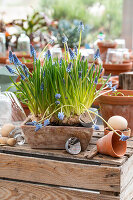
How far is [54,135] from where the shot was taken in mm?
1349

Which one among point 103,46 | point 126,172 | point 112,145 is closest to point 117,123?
point 112,145

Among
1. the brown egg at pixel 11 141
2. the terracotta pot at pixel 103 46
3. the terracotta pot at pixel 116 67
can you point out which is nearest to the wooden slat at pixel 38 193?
the brown egg at pixel 11 141

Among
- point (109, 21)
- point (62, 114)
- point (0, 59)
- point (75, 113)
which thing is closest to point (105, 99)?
point (75, 113)

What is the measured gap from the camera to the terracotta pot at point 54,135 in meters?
1.33

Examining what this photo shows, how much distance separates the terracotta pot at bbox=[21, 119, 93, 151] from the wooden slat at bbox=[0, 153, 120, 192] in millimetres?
72

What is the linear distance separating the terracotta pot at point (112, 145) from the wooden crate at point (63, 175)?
2 centimetres

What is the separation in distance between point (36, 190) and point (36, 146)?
0.51ft

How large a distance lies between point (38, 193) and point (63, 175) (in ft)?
0.39

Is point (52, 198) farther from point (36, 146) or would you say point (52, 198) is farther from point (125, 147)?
point (125, 147)

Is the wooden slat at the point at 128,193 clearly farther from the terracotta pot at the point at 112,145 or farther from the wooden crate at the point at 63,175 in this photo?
the terracotta pot at the point at 112,145

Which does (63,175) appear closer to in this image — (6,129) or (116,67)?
(6,129)

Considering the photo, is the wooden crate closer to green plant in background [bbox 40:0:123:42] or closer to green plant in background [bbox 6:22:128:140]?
green plant in background [bbox 6:22:128:140]

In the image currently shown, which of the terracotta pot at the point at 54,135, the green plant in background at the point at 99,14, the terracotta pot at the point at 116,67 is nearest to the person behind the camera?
the terracotta pot at the point at 54,135

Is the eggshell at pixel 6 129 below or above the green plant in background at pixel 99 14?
below
